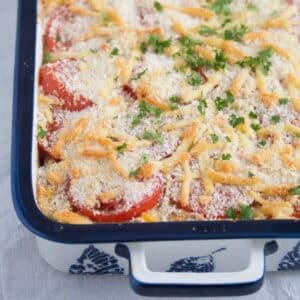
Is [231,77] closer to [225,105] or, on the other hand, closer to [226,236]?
[225,105]

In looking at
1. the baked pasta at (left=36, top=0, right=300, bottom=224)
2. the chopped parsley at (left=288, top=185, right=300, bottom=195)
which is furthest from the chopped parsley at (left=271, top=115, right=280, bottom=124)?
the chopped parsley at (left=288, top=185, right=300, bottom=195)

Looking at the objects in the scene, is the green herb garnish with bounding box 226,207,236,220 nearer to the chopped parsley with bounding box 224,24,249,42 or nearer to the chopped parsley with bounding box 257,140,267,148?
the chopped parsley with bounding box 257,140,267,148

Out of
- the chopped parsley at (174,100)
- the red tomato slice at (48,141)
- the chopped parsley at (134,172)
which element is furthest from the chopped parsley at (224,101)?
the red tomato slice at (48,141)

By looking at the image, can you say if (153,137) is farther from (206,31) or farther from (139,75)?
(206,31)

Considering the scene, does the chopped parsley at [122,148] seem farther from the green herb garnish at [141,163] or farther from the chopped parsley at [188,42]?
the chopped parsley at [188,42]

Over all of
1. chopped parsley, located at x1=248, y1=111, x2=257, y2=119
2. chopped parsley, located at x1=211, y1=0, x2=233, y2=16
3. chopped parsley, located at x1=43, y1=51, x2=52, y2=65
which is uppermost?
chopped parsley, located at x1=211, y1=0, x2=233, y2=16

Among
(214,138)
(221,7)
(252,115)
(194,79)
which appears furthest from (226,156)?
(221,7)
